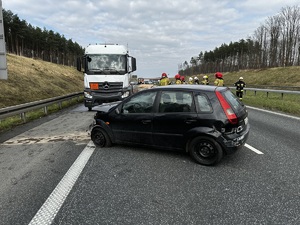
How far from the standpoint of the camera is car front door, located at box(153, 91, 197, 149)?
187 inches

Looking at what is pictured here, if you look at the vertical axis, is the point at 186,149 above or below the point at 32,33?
below

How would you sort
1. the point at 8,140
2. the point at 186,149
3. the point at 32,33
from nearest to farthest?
the point at 186,149, the point at 8,140, the point at 32,33

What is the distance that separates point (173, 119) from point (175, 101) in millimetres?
389

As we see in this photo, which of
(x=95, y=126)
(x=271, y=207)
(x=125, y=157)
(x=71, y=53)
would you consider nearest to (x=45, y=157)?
(x=95, y=126)

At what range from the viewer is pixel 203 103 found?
470 cm

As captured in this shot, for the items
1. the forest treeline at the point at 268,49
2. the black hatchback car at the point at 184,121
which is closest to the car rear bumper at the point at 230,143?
the black hatchback car at the point at 184,121

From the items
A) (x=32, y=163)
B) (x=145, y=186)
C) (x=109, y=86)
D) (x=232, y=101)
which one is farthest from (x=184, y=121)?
(x=109, y=86)

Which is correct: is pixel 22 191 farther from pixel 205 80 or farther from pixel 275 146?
pixel 205 80

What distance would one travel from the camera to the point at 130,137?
18.0ft

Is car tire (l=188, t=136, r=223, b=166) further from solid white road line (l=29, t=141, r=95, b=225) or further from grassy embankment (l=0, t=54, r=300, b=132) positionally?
grassy embankment (l=0, t=54, r=300, b=132)

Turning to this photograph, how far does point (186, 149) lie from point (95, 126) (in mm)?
2424

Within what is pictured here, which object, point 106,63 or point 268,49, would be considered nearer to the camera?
point 106,63

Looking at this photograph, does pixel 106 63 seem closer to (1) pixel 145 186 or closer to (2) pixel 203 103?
(2) pixel 203 103

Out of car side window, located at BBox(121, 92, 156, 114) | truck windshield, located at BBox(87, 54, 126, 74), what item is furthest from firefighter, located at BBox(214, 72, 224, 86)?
car side window, located at BBox(121, 92, 156, 114)
